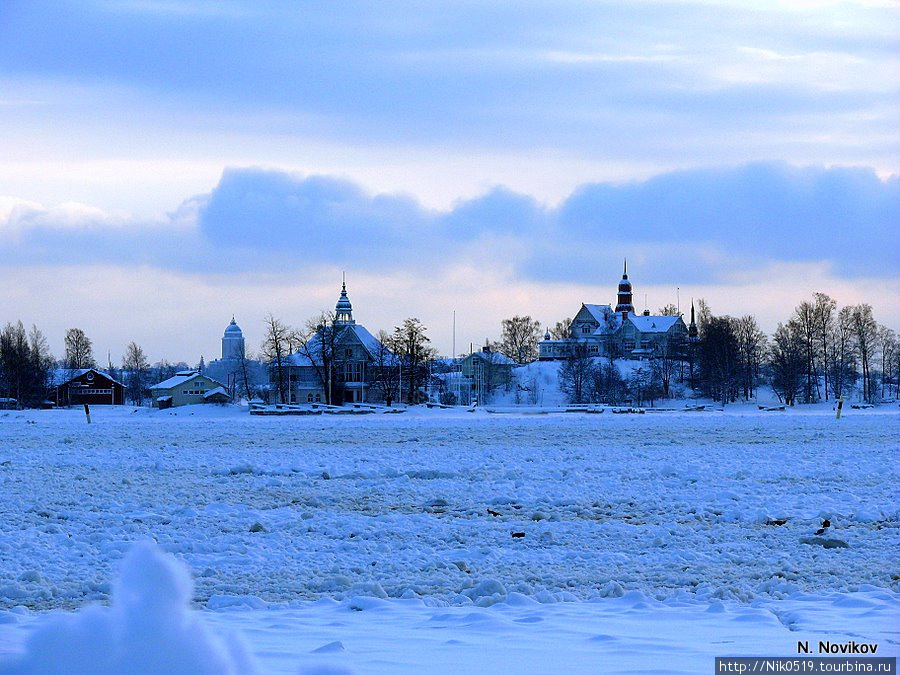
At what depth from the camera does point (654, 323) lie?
5266 inches

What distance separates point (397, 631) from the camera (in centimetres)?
721

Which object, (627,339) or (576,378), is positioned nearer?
(576,378)

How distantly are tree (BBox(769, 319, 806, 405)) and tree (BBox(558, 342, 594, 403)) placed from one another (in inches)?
744

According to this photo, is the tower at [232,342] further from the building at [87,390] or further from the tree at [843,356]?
the tree at [843,356]

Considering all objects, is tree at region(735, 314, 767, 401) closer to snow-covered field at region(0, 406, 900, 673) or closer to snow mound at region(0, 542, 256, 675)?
snow-covered field at region(0, 406, 900, 673)

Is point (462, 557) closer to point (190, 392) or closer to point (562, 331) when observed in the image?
point (190, 392)

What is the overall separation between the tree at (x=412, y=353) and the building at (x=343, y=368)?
1222mm

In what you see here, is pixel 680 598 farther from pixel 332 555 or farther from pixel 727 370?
pixel 727 370

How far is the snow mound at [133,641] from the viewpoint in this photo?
2031mm

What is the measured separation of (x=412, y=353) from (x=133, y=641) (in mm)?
90862

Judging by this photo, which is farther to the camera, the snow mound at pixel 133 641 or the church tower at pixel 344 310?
the church tower at pixel 344 310

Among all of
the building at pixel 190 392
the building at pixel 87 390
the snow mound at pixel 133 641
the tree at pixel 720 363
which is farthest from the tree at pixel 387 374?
the snow mound at pixel 133 641

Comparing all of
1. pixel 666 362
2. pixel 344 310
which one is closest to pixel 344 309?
pixel 344 310

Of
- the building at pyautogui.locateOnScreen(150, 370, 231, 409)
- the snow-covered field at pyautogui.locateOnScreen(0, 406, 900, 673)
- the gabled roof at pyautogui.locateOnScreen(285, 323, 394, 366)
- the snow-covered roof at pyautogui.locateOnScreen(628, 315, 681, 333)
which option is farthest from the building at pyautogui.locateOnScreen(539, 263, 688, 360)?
the snow-covered field at pyautogui.locateOnScreen(0, 406, 900, 673)
